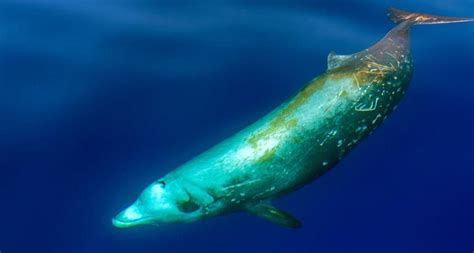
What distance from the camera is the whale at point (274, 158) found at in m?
3.69

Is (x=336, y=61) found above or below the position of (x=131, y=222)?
above

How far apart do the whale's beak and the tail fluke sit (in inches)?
153

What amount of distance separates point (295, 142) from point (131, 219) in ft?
4.60

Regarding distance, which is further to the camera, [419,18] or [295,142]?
[419,18]

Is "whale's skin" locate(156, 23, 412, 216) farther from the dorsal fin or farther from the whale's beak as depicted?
the whale's beak

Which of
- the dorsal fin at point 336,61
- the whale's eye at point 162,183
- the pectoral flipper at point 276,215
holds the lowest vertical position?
the pectoral flipper at point 276,215

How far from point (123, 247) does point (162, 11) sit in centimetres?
335

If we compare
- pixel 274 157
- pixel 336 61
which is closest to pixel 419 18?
pixel 336 61

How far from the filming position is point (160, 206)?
143 inches

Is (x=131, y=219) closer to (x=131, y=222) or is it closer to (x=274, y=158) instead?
(x=131, y=222)

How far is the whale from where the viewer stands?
3686mm

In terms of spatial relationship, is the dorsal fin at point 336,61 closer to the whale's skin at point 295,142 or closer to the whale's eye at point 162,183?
the whale's skin at point 295,142

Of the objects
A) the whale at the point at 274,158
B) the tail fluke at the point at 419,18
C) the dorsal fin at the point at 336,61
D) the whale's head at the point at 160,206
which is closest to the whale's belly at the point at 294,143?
the whale at the point at 274,158

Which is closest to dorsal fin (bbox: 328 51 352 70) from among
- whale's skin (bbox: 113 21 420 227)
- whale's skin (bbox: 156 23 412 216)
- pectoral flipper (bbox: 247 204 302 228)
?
whale's skin (bbox: 156 23 412 216)
